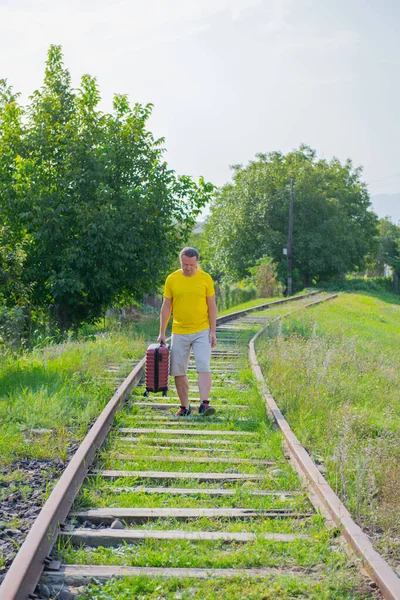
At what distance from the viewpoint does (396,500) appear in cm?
483

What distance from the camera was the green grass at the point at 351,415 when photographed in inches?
186

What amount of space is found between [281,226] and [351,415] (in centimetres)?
4691

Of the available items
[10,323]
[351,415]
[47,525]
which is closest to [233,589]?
[47,525]

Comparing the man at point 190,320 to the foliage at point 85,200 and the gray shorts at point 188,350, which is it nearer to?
the gray shorts at point 188,350

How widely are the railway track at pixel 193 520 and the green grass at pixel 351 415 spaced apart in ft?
0.78

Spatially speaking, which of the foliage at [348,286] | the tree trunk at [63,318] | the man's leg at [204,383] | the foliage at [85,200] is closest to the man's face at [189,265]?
the man's leg at [204,383]

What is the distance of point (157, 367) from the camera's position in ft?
24.3

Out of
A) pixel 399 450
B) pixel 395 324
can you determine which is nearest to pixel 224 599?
pixel 399 450

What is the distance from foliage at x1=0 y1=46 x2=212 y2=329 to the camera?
17141 mm

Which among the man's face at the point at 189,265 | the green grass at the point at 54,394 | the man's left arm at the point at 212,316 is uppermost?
the man's face at the point at 189,265

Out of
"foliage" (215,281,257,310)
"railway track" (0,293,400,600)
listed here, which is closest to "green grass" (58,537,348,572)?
"railway track" (0,293,400,600)

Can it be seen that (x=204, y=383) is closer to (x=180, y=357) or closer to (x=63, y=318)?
(x=180, y=357)

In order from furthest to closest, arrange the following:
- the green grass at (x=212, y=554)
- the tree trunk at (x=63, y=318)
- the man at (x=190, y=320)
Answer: the tree trunk at (x=63, y=318), the man at (x=190, y=320), the green grass at (x=212, y=554)

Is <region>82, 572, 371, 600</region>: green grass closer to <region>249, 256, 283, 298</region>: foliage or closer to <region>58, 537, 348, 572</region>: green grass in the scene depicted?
<region>58, 537, 348, 572</region>: green grass
